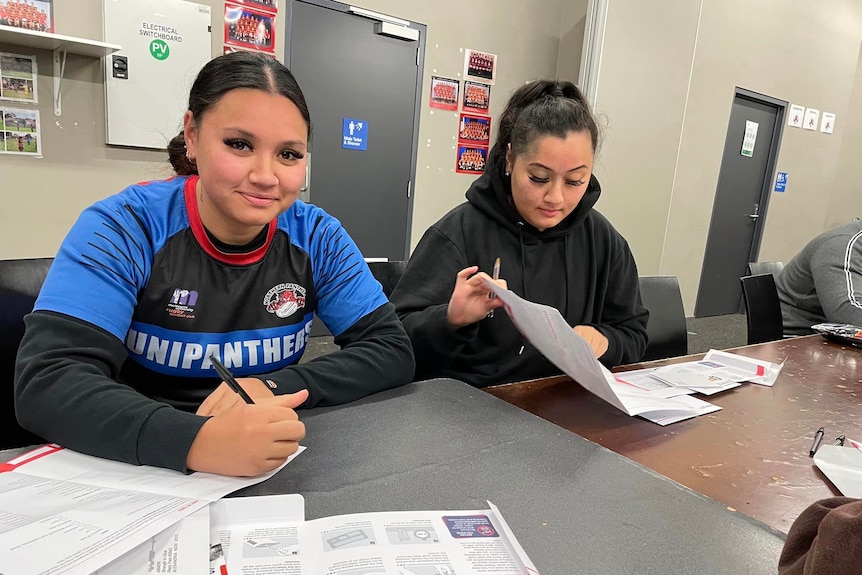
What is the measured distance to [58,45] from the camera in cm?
246

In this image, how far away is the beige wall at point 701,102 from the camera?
4113mm

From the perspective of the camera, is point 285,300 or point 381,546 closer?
point 381,546

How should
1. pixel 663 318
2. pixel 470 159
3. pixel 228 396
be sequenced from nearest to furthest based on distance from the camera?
pixel 228 396, pixel 663 318, pixel 470 159

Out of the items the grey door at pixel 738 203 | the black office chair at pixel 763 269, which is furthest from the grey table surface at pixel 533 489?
the grey door at pixel 738 203

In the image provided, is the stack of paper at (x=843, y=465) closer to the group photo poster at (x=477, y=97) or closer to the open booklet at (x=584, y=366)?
the open booklet at (x=584, y=366)

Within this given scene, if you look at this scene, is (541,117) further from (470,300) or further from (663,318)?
(663,318)

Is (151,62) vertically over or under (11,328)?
over

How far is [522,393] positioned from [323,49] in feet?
9.39

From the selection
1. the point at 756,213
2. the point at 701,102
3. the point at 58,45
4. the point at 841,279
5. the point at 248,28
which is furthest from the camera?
the point at 756,213

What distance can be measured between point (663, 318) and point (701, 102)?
11.7 feet

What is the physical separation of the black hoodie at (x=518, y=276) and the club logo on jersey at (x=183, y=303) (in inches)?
19.9

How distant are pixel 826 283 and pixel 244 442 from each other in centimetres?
214

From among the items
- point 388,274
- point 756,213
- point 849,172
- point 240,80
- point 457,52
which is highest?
point 457,52

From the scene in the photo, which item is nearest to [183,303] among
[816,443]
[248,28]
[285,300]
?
[285,300]
